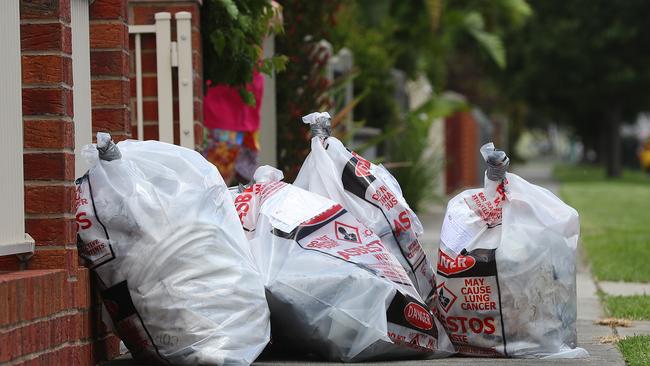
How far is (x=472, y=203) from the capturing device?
15.9 ft

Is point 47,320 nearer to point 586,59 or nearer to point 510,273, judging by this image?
point 510,273

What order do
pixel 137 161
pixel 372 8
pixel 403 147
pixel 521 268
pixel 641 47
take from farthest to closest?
pixel 641 47
pixel 372 8
pixel 403 147
pixel 521 268
pixel 137 161

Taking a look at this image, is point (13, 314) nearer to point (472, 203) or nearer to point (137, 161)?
point (137, 161)

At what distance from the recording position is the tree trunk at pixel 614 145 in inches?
1379

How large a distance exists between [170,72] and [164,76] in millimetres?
36

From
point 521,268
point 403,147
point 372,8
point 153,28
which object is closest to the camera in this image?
point 521,268

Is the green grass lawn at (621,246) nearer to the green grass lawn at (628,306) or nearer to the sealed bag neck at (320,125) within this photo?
the green grass lawn at (628,306)

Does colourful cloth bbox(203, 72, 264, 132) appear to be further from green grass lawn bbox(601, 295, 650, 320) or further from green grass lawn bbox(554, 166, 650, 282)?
green grass lawn bbox(554, 166, 650, 282)

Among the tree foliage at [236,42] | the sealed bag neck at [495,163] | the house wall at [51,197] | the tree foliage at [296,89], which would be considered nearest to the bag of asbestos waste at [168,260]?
the house wall at [51,197]

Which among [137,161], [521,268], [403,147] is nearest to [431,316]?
[521,268]

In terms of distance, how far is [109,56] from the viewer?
4727mm

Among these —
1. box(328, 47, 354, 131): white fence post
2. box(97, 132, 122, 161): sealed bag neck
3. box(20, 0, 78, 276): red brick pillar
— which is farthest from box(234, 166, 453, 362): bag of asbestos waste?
box(328, 47, 354, 131): white fence post

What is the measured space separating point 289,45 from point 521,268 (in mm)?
4740

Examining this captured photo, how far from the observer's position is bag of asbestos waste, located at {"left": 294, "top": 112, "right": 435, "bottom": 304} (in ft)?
15.9
